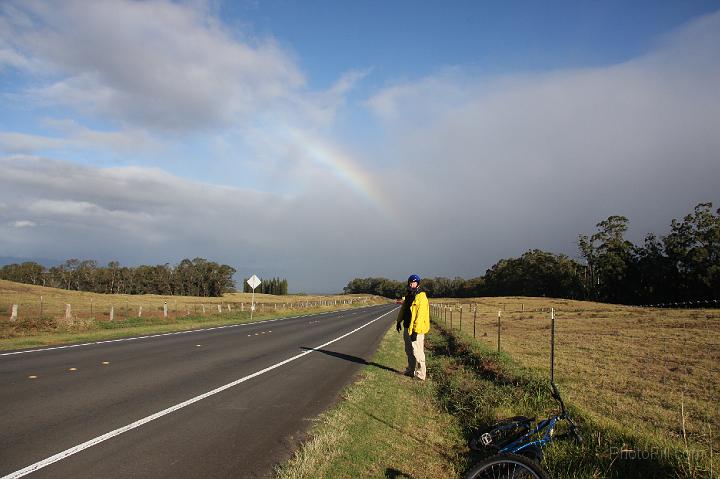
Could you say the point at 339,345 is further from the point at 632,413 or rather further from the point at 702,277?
the point at 702,277

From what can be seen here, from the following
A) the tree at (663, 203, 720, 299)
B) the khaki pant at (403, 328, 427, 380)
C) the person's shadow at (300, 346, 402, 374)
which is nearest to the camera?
the khaki pant at (403, 328, 427, 380)

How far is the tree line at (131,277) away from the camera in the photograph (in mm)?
126438

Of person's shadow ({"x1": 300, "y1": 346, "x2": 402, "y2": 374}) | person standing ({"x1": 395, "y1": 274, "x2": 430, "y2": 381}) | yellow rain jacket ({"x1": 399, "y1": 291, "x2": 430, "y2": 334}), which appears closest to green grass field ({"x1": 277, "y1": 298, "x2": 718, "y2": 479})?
person's shadow ({"x1": 300, "y1": 346, "x2": 402, "y2": 374})

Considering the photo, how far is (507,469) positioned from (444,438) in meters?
2.52

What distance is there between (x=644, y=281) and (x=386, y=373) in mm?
84344

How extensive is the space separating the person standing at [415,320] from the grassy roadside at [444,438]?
60 cm

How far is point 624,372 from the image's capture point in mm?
12844

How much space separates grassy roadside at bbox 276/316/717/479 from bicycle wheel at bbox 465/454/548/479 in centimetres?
121

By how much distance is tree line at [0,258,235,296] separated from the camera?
4978 inches

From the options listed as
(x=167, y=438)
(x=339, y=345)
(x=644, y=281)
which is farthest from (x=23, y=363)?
(x=644, y=281)

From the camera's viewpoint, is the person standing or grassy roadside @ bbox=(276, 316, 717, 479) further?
the person standing

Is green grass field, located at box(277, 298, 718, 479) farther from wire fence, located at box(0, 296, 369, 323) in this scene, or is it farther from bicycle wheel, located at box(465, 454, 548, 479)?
wire fence, located at box(0, 296, 369, 323)

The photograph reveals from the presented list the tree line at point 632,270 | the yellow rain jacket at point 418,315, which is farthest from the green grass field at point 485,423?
the tree line at point 632,270

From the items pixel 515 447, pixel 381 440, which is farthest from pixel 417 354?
pixel 515 447
